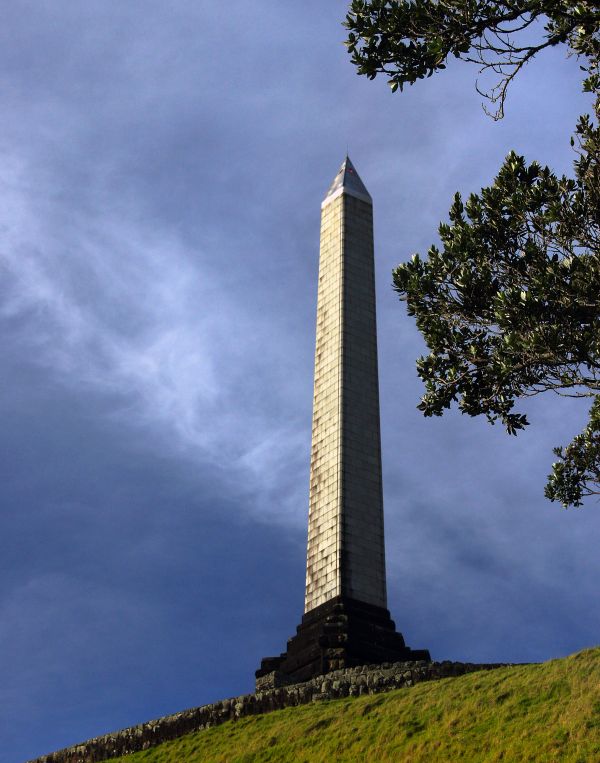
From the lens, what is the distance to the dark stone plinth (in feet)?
108

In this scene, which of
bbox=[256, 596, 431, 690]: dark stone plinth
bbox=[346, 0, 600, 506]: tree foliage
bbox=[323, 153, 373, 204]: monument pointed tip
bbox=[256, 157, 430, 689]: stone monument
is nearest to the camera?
bbox=[346, 0, 600, 506]: tree foliage

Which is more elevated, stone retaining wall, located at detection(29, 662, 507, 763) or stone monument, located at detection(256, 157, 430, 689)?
stone monument, located at detection(256, 157, 430, 689)

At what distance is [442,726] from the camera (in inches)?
939

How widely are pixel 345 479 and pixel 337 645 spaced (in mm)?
6755

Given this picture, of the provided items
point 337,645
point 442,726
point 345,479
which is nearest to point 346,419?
point 345,479

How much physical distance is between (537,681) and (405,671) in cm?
498

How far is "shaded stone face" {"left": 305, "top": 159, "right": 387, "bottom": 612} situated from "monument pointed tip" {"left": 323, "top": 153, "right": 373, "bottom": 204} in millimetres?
60

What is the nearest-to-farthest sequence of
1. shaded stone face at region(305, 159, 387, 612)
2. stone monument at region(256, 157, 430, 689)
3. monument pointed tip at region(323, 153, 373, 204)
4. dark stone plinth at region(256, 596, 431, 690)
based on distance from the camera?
dark stone plinth at region(256, 596, 431, 690), stone monument at region(256, 157, 430, 689), shaded stone face at region(305, 159, 387, 612), monument pointed tip at region(323, 153, 373, 204)

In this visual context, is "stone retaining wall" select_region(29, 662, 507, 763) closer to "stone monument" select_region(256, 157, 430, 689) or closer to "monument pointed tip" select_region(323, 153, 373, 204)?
"stone monument" select_region(256, 157, 430, 689)

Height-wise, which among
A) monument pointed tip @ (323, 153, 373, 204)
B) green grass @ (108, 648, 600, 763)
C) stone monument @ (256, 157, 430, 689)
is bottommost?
green grass @ (108, 648, 600, 763)

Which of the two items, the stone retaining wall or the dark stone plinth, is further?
the dark stone plinth

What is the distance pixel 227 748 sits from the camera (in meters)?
26.8

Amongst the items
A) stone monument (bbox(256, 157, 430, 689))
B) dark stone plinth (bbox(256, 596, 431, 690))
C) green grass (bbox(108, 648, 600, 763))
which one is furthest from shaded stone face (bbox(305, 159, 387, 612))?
green grass (bbox(108, 648, 600, 763))

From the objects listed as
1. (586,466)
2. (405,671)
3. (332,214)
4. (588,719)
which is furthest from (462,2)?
(332,214)
